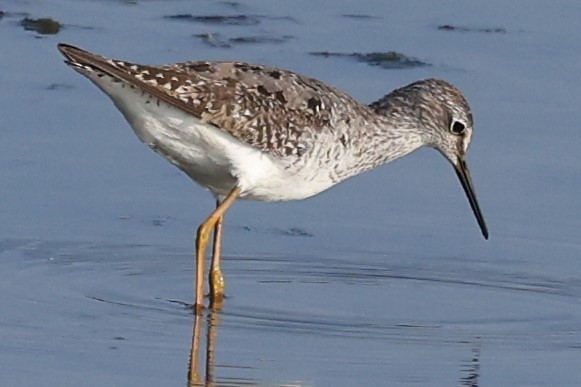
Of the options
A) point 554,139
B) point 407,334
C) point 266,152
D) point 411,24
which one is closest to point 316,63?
point 411,24

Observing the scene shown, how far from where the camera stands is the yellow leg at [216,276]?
393 inches

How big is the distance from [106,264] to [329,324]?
4.87 feet

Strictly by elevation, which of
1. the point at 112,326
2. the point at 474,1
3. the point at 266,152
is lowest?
the point at 112,326

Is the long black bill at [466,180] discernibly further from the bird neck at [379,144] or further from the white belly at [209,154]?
the white belly at [209,154]

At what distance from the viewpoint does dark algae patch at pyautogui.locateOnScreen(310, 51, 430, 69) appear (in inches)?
530

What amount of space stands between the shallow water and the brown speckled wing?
2.74 feet

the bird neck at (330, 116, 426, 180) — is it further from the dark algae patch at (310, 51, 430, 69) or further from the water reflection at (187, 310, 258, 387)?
the dark algae patch at (310, 51, 430, 69)

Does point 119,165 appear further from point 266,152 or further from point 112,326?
point 112,326

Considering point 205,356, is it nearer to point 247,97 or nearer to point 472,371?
point 472,371

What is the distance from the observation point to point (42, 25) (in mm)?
13734

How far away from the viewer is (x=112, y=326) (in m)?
9.27

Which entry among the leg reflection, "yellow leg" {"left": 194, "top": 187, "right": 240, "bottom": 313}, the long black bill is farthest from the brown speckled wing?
the leg reflection

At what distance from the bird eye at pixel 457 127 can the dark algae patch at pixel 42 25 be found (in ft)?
12.6

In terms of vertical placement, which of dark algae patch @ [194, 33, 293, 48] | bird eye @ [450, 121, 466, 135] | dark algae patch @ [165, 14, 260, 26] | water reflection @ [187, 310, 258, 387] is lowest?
water reflection @ [187, 310, 258, 387]
